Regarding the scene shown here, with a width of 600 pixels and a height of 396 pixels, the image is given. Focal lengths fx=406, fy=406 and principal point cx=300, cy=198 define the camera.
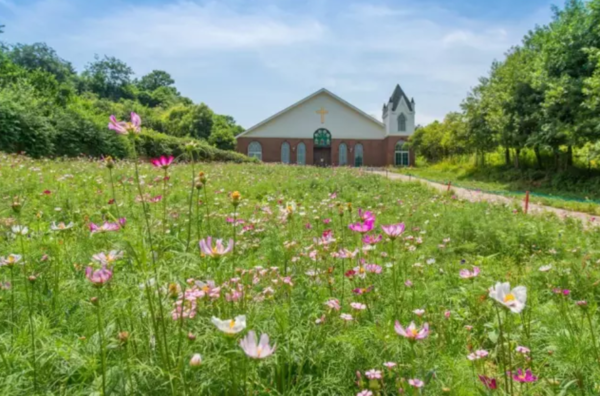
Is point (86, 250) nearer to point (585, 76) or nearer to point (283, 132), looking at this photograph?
point (585, 76)

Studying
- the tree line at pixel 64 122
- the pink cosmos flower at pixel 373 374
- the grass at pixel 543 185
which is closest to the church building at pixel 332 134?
the tree line at pixel 64 122

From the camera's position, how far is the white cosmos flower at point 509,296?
44.3 inches

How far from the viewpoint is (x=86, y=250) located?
2.84 metres

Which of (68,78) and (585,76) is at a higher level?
(68,78)

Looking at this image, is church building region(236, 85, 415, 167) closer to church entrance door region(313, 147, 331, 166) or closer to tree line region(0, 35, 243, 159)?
church entrance door region(313, 147, 331, 166)

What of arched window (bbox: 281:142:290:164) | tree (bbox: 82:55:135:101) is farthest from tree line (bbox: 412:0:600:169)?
tree (bbox: 82:55:135:101)

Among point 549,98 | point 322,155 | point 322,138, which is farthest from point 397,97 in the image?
point 549,98

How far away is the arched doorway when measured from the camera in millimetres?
37656

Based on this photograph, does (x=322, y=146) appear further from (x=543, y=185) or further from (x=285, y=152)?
(x=543, y=185)

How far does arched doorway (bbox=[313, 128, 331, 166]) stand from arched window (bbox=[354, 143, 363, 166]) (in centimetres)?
245

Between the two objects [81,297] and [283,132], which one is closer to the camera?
[81,297]

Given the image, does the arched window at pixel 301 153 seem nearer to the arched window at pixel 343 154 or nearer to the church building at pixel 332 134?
the church building at pixel 332 134

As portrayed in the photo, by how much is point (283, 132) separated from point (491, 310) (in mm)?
35586

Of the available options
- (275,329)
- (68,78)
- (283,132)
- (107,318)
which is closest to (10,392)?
(107,318)
